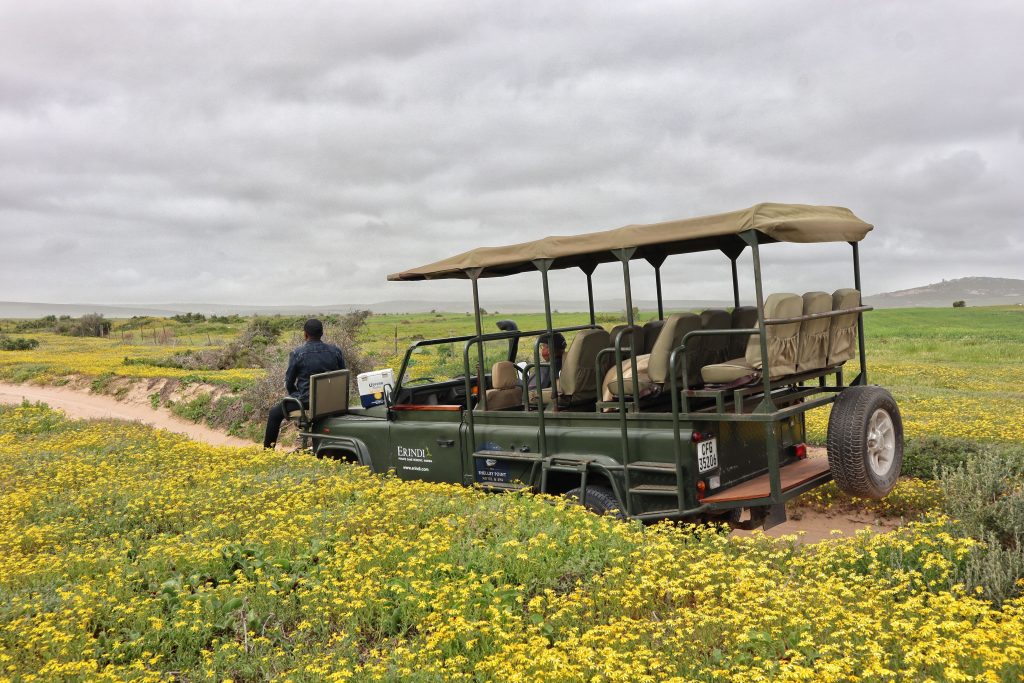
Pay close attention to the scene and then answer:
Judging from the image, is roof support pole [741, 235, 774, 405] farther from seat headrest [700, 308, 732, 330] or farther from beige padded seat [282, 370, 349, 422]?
beige padded seat [282, 370, 349, 422]

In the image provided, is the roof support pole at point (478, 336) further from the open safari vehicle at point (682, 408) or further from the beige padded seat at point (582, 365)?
the beige padded seat at point (582, 365)

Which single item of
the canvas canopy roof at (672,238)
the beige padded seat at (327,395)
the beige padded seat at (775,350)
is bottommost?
the beige padded seat at (327,395)

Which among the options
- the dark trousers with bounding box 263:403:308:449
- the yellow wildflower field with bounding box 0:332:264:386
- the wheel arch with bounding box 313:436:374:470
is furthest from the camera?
the yellow wildflower field with bounding box 0:332:264:386

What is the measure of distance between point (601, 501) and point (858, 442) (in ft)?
7.51

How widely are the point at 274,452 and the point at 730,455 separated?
6293 mm

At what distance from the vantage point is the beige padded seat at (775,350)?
660 centimetres

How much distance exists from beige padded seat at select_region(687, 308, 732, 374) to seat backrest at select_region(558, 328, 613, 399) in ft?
3.10

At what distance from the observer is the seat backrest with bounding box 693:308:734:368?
24.4 feet

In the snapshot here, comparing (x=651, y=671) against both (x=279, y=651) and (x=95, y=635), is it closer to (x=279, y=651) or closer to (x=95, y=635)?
(x=279, y=651)

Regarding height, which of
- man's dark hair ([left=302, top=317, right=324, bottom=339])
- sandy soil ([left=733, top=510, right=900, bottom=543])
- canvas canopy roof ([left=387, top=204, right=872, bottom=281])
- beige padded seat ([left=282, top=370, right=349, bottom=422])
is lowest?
sandy soil ([left=733, top=510, right=900, bottom=543])

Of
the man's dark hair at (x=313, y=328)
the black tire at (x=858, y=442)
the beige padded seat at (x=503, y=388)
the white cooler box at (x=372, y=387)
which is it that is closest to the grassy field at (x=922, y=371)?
the black tire at (x=858, y=442)

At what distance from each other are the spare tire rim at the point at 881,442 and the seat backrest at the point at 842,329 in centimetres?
Result: 71

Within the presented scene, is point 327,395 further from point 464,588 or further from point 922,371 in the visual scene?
point 922,371

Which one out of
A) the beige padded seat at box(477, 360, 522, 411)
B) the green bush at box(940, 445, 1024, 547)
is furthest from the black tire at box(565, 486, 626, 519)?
the green bush at box(940, 445, 1024, 547)
